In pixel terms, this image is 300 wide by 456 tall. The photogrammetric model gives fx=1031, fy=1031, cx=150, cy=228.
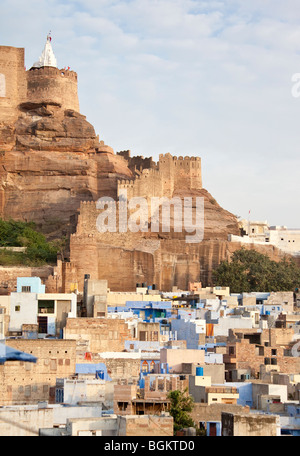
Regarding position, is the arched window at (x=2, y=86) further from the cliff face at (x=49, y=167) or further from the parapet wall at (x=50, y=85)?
the parapet wall at (x=50, y=85)

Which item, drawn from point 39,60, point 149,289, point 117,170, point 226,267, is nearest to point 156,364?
point 149,289

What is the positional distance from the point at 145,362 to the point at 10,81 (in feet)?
93.7

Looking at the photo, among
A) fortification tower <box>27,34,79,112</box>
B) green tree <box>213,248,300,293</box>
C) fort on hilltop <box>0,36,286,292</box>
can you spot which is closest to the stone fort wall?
fort on hilltop <box>0,36,286,292</box>

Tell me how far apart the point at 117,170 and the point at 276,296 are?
13.4 meters

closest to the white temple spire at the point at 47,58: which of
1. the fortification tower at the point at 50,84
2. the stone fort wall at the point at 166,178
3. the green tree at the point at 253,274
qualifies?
the fortification tower at the point at 50,84

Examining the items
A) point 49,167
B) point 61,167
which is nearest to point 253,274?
point 61,167

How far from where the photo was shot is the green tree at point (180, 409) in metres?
23.3

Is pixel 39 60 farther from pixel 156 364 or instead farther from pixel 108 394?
pixel 108 394

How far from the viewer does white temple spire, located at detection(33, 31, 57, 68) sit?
186ft

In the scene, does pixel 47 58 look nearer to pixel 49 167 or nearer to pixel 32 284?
pixel 49 167

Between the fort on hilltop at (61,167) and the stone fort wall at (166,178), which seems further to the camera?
the fort on hilltop at (61,167)

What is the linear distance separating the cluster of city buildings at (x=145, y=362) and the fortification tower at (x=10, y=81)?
15017 mm

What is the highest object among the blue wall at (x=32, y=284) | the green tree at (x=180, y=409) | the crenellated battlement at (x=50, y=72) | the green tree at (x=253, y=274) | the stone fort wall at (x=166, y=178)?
the crenellated battlement at (x=50, y=72)

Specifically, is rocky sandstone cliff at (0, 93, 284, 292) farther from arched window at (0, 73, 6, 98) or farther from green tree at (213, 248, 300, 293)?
arched window at (0, 73, 6, 98)
